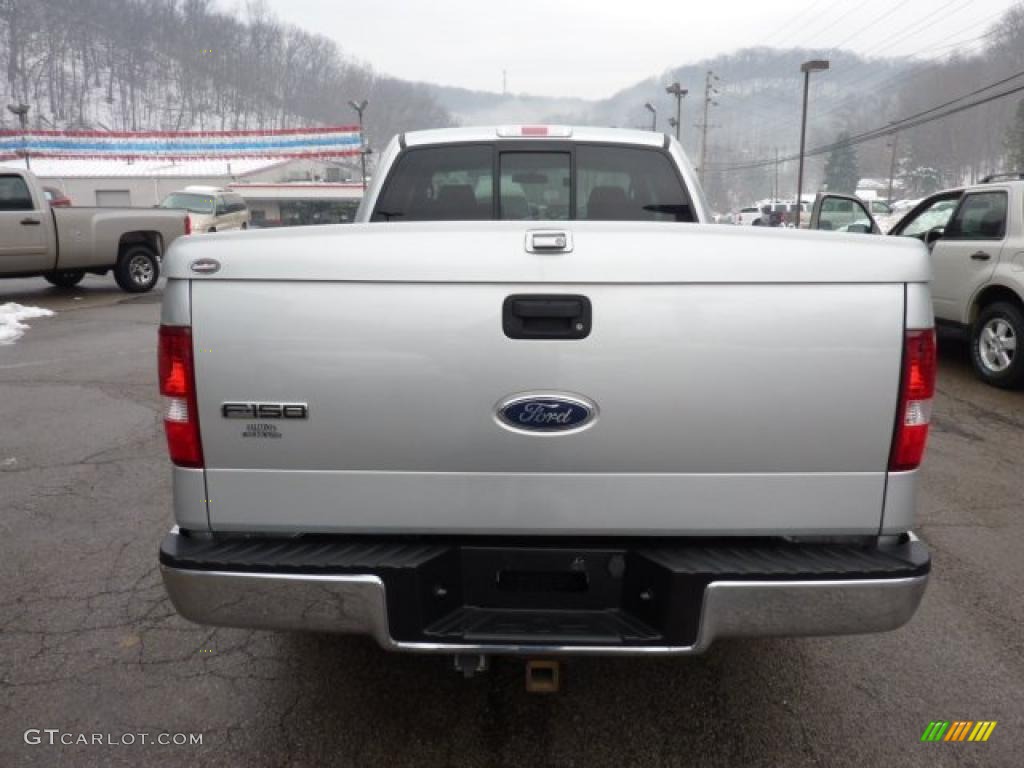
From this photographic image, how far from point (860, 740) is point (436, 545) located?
157cm

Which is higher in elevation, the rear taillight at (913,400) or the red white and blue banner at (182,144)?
the red white and blue banner at (182,144)

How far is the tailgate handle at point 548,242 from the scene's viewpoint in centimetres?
201

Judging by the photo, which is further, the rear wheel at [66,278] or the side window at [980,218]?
the rear wheel at [66,278]

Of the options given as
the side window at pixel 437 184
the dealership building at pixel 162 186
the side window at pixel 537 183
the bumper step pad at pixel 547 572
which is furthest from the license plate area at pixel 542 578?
the dealership building at pixel 162 186

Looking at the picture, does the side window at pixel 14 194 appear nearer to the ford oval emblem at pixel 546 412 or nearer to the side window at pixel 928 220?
the side window at pixel 928 220

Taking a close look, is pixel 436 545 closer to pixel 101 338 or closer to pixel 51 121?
pixel 101 338

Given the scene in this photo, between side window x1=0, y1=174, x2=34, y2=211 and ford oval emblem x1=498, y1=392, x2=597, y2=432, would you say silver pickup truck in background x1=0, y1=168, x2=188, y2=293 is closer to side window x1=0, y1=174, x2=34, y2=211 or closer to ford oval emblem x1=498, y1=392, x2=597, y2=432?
side window x1=0, y1=174, x2=34, y2=211

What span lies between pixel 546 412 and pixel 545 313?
26 centimetres

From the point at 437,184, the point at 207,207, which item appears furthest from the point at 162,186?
the point at 437,184

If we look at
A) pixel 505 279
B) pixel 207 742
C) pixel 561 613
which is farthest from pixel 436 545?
pixel 207 742

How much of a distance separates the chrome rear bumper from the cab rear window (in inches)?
88.6

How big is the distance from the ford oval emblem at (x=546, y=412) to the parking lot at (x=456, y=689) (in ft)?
3.70

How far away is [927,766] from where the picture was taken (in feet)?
7.80

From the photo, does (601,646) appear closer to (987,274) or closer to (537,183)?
(537,183)
